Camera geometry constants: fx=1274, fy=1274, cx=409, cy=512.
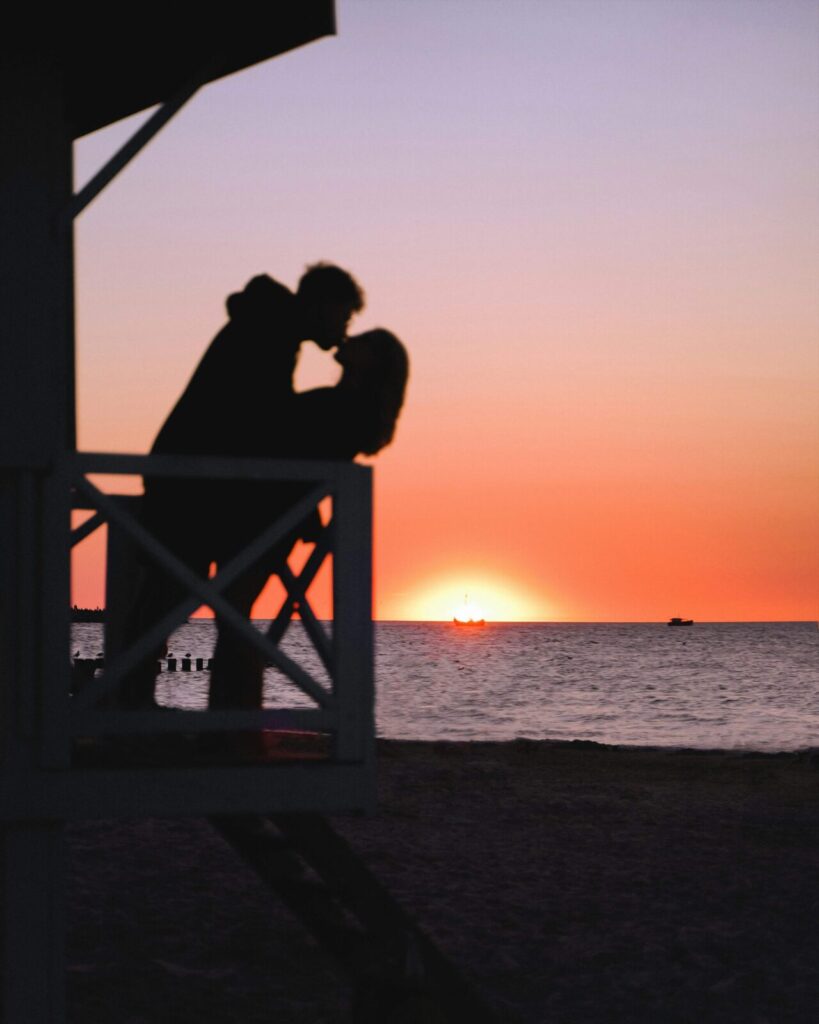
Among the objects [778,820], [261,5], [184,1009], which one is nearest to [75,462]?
[261,5]

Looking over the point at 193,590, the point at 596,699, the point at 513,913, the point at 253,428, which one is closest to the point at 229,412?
the point at 253,428

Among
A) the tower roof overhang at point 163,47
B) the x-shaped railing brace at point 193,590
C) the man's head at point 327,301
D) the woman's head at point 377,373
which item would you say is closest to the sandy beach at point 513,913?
the x-shaped railing brace at point 193,590

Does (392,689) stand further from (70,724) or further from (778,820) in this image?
(70,724)

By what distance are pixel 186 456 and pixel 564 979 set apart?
7.04 meters

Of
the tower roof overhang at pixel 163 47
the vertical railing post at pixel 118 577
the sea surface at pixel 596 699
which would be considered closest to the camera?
the tower roof overhang at pixel 163 47

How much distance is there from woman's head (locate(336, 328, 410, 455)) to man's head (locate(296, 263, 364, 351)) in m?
0.11

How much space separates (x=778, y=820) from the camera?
18.8 m

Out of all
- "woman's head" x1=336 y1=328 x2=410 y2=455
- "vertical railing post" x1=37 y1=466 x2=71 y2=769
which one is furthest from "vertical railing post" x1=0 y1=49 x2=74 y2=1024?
"woman's head" x1=336 y1=328 x2=410 y2=455

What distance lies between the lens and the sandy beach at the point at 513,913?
32.3ft

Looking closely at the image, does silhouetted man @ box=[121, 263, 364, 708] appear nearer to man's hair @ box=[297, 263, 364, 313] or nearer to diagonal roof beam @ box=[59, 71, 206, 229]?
man's hair @ box=[297, 263, 364, 313]

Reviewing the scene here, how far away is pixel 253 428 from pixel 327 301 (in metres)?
0.68

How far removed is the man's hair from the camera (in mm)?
5215

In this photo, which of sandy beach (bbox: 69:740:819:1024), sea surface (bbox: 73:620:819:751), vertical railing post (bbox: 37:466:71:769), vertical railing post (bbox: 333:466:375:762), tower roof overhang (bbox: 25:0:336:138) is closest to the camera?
vertical railing post (bbox: 37:466:71:769)

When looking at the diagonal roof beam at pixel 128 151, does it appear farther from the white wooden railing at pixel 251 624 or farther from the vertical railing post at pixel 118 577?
the vertical railing post at pixel 118 577
